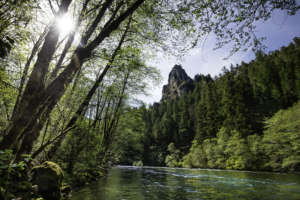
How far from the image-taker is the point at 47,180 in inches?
264

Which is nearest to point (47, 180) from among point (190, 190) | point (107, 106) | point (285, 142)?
point (190, 190)

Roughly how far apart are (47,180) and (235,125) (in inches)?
1815

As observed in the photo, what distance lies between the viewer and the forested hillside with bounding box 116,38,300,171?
2598 centimetres

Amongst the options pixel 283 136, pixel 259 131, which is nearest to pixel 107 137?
pixel 283 136

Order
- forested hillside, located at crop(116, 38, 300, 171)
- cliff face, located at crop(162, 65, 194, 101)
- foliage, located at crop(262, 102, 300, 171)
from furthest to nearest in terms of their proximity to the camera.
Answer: forested hillside, located at crop(116, 38, 300, 171) → foliage, located at crop(262, 102, 300, 171) → cliff face, located at crop(162, 65, 194, 101)

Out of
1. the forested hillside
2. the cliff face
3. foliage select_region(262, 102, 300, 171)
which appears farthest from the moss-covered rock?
foliage select_region(262, 102, 300, 171)

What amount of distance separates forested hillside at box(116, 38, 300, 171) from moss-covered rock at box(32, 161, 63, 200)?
5.70 meters

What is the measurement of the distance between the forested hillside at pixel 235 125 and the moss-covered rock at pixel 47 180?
570 centimetres

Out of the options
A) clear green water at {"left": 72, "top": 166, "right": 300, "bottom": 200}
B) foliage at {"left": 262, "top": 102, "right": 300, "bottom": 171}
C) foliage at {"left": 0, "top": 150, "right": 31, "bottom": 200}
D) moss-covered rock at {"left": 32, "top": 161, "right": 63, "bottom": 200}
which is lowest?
clear green water at {"left": 72, "top": 166, "right": 300, "bottom": 200}

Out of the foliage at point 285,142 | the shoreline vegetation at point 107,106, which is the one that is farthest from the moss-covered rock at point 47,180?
the foliage at point 285,142

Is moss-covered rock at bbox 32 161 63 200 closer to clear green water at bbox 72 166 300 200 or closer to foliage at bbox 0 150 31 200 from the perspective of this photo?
clear green water at bbox 72 166 300 200

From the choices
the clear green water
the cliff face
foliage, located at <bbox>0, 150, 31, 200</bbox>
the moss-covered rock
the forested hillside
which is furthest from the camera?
the forested hillside

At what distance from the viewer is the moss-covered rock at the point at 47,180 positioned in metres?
6.52

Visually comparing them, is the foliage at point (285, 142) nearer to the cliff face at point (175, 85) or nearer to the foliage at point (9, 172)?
the cliff face at point (175, 85)
